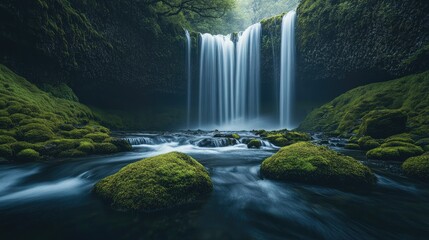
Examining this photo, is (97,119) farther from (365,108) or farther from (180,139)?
(365,108)

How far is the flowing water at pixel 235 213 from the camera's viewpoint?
2.76 m

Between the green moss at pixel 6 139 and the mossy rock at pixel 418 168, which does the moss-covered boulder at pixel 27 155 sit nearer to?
the green moss at pixel 6 139

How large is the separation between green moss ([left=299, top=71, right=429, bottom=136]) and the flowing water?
27.8ft

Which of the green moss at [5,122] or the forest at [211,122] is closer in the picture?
the forest at [211,122]

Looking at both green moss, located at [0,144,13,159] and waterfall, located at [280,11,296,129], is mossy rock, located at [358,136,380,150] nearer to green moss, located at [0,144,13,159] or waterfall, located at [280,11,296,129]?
green moss, located at [0,144,13,159]

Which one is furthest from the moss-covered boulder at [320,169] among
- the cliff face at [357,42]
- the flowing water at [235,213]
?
the cliff face at [357,42]

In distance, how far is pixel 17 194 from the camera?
4348 mm

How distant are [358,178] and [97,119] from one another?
20.7m

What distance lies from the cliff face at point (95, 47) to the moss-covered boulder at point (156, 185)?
52.5ft

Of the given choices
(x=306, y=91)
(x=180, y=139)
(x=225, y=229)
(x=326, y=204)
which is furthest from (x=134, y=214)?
(x=306, y=91)

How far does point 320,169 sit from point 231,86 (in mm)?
24220

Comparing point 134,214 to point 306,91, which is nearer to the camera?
point 134,214

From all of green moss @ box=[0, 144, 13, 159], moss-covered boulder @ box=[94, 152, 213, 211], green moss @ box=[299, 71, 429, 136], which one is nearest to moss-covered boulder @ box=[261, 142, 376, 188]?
moss-covered boulder @ box=[94, 152, 213, 211]

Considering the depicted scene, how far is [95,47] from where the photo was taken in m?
19.2
